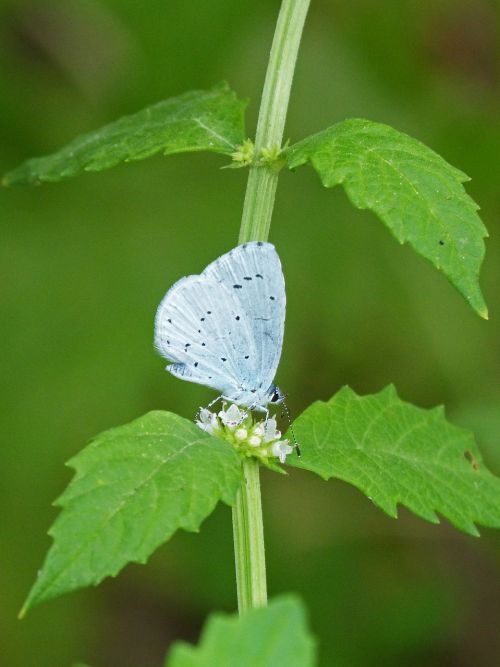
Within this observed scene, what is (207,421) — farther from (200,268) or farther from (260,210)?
(200,268)

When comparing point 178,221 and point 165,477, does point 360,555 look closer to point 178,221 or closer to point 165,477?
point 178,221

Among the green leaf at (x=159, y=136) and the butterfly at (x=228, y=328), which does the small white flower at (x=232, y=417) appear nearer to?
the butterfly at (x=228, y=328)

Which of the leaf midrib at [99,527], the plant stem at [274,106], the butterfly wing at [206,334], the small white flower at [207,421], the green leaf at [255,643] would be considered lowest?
the green leaf at [255,643]

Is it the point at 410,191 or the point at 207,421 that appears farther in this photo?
the point at 207,421

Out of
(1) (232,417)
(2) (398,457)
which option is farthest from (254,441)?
(2) (398,457)

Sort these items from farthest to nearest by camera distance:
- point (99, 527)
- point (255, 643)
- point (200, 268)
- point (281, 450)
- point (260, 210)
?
point (200, 268) → point (260, 210) → point (281, 450) → point (99, 527) → point (255, 643)

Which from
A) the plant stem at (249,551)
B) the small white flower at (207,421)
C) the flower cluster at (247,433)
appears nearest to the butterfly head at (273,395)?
the flower cluster at (247,433)

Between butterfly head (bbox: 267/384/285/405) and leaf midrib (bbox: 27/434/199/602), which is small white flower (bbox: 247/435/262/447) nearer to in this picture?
butterfly head (bbox: 267/384/285/405)

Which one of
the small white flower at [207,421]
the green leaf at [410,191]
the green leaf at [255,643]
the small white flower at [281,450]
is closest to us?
the green leaf at [255,643]
